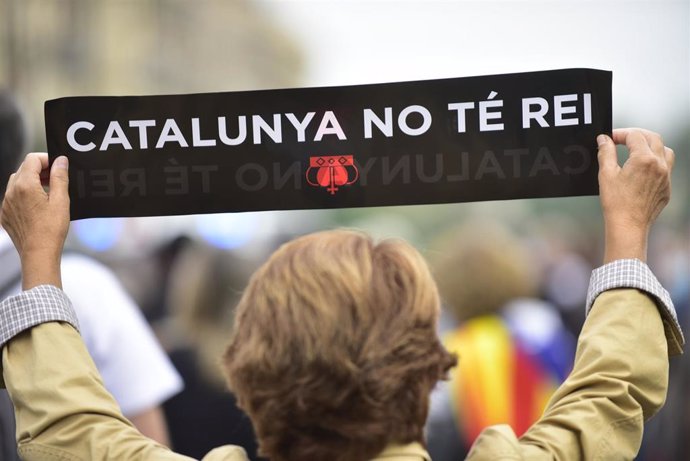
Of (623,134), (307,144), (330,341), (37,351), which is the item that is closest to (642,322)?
(623,134)

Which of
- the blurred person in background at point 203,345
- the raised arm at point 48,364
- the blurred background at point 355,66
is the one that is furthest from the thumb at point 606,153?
the blurred person in background at point 203,345

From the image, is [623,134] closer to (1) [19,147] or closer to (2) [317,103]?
(2) [317,103]

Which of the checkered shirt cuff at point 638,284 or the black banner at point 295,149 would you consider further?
the black banner at point 295,149

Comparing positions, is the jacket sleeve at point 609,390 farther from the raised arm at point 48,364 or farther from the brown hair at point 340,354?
the raised arm at point 48,364

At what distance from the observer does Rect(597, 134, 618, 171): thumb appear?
1206mm

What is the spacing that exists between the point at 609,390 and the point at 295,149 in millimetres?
520

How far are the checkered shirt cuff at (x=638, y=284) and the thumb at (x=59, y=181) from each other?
2.29 feet

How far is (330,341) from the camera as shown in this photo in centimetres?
97

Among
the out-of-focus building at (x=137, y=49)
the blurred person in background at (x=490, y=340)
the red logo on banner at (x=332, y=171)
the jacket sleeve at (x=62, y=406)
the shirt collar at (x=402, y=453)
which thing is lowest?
the blurred person in background at (x=490, y=340)

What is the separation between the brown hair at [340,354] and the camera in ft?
3.17

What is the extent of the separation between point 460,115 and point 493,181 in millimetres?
100

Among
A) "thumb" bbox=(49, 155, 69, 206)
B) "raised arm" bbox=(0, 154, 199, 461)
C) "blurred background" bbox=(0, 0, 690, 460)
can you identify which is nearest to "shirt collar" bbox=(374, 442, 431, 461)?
"raised arm" bbox=(0, 154, 199, 461)

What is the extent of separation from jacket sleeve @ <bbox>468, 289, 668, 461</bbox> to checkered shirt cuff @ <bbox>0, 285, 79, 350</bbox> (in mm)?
526

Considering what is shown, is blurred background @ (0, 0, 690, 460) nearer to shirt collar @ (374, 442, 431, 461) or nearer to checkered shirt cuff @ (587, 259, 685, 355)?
checkered shirt cuff @ (587, 259, 685, 355)
